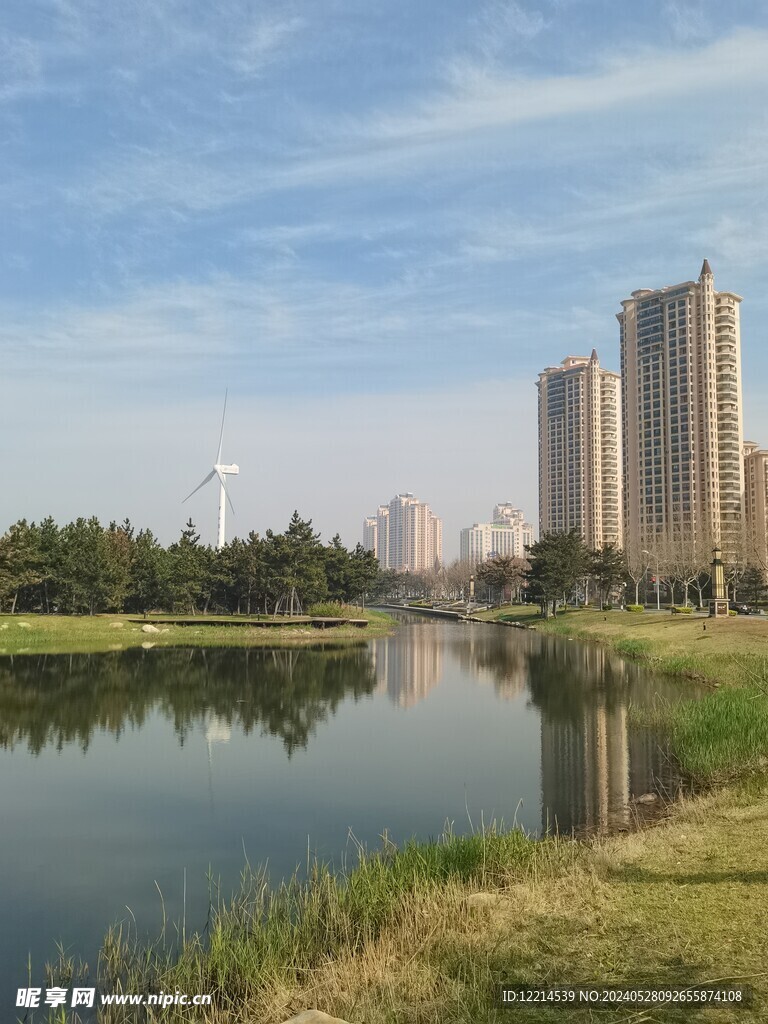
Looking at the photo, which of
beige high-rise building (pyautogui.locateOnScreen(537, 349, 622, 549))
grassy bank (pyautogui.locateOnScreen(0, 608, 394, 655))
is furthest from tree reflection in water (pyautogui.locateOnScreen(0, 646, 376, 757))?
beige high-rise building (pyautogui.locateOnScreen(537, 349, 622, 549))

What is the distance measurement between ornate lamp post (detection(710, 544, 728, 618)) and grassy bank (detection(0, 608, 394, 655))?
93.1ft

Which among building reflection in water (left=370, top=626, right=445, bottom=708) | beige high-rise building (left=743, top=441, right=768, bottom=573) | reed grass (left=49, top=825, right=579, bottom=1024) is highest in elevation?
beige high-rise building (left=743, top=441, right=768, bottom=573)

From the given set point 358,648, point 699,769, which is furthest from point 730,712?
point 358,648

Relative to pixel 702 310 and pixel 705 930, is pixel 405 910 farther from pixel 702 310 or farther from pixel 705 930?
pixel 702 310

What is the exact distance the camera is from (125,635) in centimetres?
5731

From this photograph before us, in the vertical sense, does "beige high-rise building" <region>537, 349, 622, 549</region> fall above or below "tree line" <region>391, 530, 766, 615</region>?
above

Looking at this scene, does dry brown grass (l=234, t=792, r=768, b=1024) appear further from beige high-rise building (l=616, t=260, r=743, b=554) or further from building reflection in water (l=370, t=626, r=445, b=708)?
beige high-rise building (l=616, t=260, r=743, b=554)

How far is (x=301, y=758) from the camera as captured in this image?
20.9m

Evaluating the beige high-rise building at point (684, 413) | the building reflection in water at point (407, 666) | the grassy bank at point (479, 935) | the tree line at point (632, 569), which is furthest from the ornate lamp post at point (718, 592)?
the beige high-rise building at point (684, 413)

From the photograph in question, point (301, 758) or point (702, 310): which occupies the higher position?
point (702, 310)

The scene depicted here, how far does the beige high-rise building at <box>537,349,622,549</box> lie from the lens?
140625 millimetres

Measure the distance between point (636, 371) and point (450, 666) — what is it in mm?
93310

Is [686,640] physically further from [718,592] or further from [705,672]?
[705,672]

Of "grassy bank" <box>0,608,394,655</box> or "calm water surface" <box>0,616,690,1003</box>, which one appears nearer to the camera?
"calm water surface" <box>0,616,690,1003</box>
